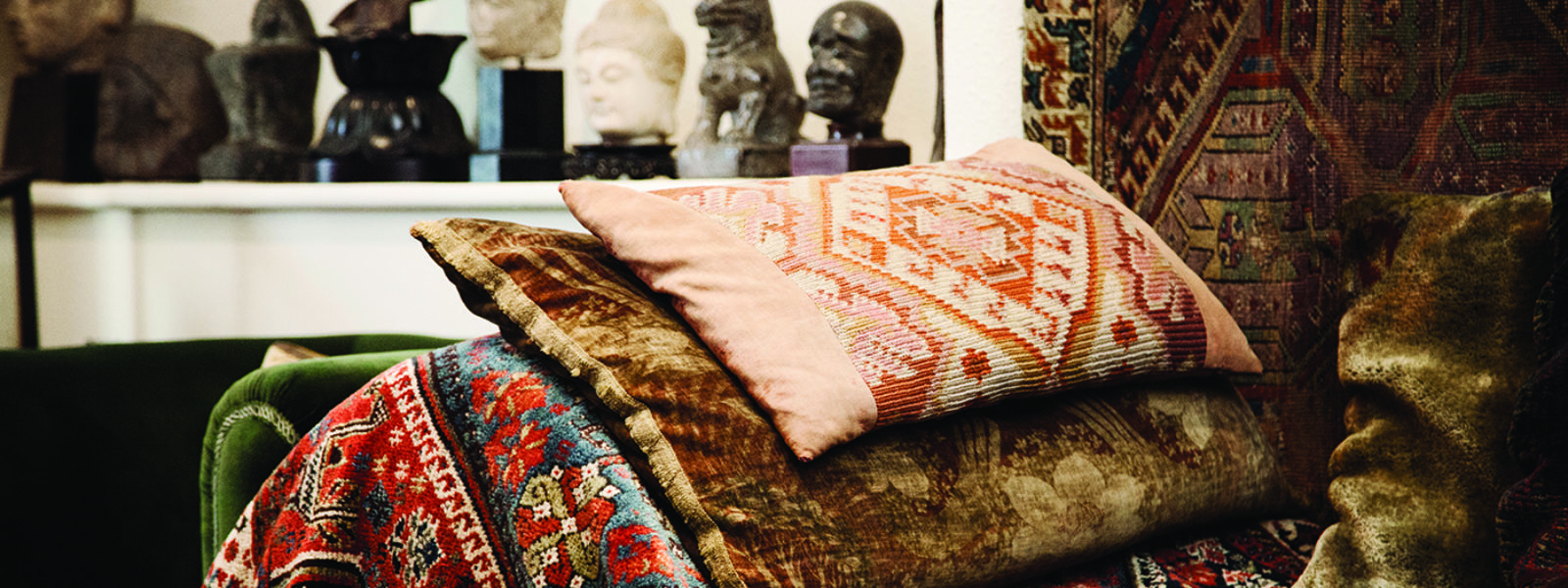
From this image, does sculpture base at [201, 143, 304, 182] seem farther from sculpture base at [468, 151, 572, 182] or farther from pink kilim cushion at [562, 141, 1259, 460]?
pink kilim cushion at [562, 141, 1259, 460]

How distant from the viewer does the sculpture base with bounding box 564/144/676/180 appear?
7.11 feet

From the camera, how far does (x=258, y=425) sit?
3.91 feet

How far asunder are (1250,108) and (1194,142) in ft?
0.25

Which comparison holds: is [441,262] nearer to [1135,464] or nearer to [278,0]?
[1135,464]

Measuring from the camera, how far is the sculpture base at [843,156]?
1.85 m

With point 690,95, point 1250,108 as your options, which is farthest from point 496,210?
point 1250,108

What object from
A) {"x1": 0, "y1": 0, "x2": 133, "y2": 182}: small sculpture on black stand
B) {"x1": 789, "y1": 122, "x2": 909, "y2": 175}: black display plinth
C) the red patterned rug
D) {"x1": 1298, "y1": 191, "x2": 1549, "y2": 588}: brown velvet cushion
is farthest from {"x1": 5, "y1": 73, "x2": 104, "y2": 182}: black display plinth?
{"x1": 1298, "y1": 191, "x2": 1549, "y2": 588}: brown velvet cushion

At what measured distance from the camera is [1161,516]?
1.09 m

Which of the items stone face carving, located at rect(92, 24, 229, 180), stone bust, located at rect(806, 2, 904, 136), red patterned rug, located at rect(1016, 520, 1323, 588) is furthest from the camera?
stone face carving, located at rect(92, 24, 229, 180)

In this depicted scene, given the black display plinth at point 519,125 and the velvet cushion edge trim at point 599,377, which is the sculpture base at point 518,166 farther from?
the velvet cushion edge trim at point 599,377

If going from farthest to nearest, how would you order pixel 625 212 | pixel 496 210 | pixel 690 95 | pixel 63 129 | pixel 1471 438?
pixel 63 129 → pixel 690 95 → pixel 496 210 → pixel 1471 438 → pixel 625 212

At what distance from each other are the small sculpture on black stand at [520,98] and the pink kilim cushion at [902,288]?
4.29 feet

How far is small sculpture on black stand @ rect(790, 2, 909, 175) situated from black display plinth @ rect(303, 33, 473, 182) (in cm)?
86

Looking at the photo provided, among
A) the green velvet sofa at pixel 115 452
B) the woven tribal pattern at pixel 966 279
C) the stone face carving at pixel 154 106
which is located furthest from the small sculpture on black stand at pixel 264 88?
the woven tribal pattern at pixel 966 279
